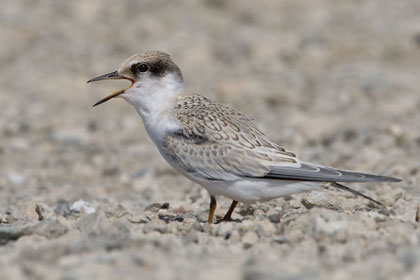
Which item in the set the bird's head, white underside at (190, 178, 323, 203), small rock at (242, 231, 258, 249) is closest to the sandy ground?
small rock at (242, 231, 258, 249)

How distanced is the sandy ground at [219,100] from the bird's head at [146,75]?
3.01 ft

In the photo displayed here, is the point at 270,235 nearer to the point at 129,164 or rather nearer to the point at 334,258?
the point at 334,258

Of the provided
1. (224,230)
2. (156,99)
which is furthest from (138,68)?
(224,230)

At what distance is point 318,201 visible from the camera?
5.86m

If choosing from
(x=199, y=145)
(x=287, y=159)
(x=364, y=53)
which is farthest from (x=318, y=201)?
(x=364, y=53)

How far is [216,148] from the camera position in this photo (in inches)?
216

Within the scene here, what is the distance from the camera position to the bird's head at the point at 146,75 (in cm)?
584

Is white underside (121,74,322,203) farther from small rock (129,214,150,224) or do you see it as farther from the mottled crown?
small rock (129,214,150,224)

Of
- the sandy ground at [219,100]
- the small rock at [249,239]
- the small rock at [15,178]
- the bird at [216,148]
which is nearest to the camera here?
the sandy ground at [219,100]

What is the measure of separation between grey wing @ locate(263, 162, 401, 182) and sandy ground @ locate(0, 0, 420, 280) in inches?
9.5

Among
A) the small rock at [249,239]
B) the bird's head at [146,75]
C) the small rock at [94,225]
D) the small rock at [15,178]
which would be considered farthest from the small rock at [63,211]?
the small rock at [15,178]

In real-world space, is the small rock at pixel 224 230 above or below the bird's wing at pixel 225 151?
below

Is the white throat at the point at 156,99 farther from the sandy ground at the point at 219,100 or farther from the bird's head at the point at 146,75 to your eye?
the sandy ground at the point at 219,100

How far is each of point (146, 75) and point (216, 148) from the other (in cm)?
86
